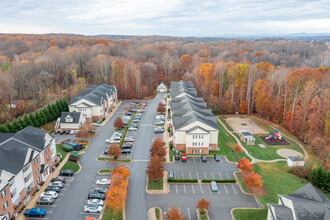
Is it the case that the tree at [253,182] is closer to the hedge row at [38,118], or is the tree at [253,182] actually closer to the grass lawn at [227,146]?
the grass lawn at [227,146]

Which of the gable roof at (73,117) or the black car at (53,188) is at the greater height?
the gable roof at (73,117)

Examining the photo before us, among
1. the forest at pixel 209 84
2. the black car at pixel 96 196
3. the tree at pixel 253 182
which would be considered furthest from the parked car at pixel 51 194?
the forest at pixel 209 84

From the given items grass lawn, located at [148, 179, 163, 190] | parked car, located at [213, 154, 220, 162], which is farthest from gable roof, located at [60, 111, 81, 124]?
parked car, located at [213, 154, 220, 162]

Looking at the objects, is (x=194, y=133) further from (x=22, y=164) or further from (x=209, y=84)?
(x=209, y=84)

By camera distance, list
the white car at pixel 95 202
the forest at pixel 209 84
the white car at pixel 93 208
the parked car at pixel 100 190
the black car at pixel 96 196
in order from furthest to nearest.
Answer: the forest at pixel 209 84
the parked car at pixel 100 190
the black car at pixel 96 196
the white car at pixel 95 202
the white car at pixel 93 208

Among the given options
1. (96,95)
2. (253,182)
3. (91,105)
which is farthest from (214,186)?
(96,95)

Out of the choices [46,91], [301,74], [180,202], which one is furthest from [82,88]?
[301,74]

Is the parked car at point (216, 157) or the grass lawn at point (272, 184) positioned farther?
the parked car at point (216, 157)
